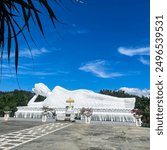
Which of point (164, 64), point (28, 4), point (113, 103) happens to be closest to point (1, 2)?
point (28, 4)

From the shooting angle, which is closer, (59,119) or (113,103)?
(59,119)

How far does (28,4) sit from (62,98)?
100 ft

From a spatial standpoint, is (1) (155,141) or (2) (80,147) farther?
(2) (80,147)

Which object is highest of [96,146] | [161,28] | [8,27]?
[161,28]

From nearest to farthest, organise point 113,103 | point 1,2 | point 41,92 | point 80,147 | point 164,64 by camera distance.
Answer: point 1,2 → point 164,64 → point 80,147 → point 113,103 → point 41,92

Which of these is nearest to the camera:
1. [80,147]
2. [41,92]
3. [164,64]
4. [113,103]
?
[164,64]

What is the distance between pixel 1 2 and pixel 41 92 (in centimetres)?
3478

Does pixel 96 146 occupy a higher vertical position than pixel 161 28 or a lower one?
lower

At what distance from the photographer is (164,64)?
3.16 m

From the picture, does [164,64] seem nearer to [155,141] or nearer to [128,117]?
[155,141]

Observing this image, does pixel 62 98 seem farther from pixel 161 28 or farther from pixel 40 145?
pixel 161 28

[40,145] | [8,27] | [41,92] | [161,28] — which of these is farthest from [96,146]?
[41,92]

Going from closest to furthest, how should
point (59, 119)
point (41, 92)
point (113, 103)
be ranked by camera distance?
1. point (59, 119)
2. point (113, 103)
3. point (41, 92)

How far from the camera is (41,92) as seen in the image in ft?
118
